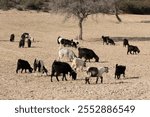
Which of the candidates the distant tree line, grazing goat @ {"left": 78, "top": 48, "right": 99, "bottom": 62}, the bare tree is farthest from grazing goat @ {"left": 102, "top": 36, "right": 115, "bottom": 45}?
the distant tree line

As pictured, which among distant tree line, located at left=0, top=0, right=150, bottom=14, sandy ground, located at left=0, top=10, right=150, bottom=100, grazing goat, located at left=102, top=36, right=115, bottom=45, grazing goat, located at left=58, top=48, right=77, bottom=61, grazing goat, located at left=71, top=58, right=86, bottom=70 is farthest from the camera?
distant tree line, located at left=0, top=0, right=150, bottom=14

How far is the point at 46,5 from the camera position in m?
72.8

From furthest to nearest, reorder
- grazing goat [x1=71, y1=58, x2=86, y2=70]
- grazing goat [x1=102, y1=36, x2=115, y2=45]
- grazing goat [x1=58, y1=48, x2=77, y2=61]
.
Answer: grazing goat [x1=102, y1=36, x2=115, y2=45], grazing goat [x1=58, y1=48, x2=77, y2=61], grazing goat [x1=71, y1=58, x2=86, y2=70]

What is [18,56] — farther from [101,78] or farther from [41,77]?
[101,78]

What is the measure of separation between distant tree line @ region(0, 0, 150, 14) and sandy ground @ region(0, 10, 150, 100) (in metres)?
7.93

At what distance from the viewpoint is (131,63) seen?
27141 millimetres

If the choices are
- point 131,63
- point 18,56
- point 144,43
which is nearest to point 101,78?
point 131,63

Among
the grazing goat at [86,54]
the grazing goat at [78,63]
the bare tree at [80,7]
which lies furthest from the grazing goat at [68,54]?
the bare tree at [80,7]

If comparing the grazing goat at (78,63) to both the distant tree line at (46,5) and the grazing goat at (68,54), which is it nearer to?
the grazing goat at (68,54)

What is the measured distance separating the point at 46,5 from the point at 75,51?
1625 inches

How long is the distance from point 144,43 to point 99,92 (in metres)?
22.3

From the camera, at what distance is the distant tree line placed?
2692 inches

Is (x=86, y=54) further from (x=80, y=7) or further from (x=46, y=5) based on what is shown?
(x=46, y=5)

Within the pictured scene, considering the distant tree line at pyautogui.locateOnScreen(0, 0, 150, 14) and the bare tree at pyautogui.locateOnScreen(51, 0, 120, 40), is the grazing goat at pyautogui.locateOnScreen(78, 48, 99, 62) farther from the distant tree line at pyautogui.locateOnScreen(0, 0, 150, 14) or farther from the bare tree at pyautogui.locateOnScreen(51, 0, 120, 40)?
the distant tree line at pyautogui.locateOnScreen(0, 0, 150, 14)
